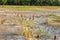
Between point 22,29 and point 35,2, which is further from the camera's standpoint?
point 35,2

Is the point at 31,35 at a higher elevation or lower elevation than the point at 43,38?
higher

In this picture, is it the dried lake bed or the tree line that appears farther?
the tree line

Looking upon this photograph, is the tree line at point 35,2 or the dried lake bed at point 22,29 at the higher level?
the dried lake bed at point 22,29

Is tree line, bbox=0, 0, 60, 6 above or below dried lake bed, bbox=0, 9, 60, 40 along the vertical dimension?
below

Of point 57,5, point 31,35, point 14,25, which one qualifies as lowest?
point 57,5

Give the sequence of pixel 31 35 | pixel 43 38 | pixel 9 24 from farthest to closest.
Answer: pixel 9 24
pixel 43 38
pixel 31 35

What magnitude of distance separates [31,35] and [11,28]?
121 inches

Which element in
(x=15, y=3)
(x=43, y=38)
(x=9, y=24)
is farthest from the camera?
(x=15, y=3)

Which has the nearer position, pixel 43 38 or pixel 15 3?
pixel 43 38

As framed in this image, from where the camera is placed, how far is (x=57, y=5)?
1002 centimetres

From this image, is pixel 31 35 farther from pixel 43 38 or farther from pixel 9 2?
pixel 9 2

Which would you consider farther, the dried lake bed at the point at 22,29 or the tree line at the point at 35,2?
the tree line at the point at 35,2

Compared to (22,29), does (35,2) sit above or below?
below

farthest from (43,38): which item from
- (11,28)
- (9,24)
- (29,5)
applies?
(29,5)
